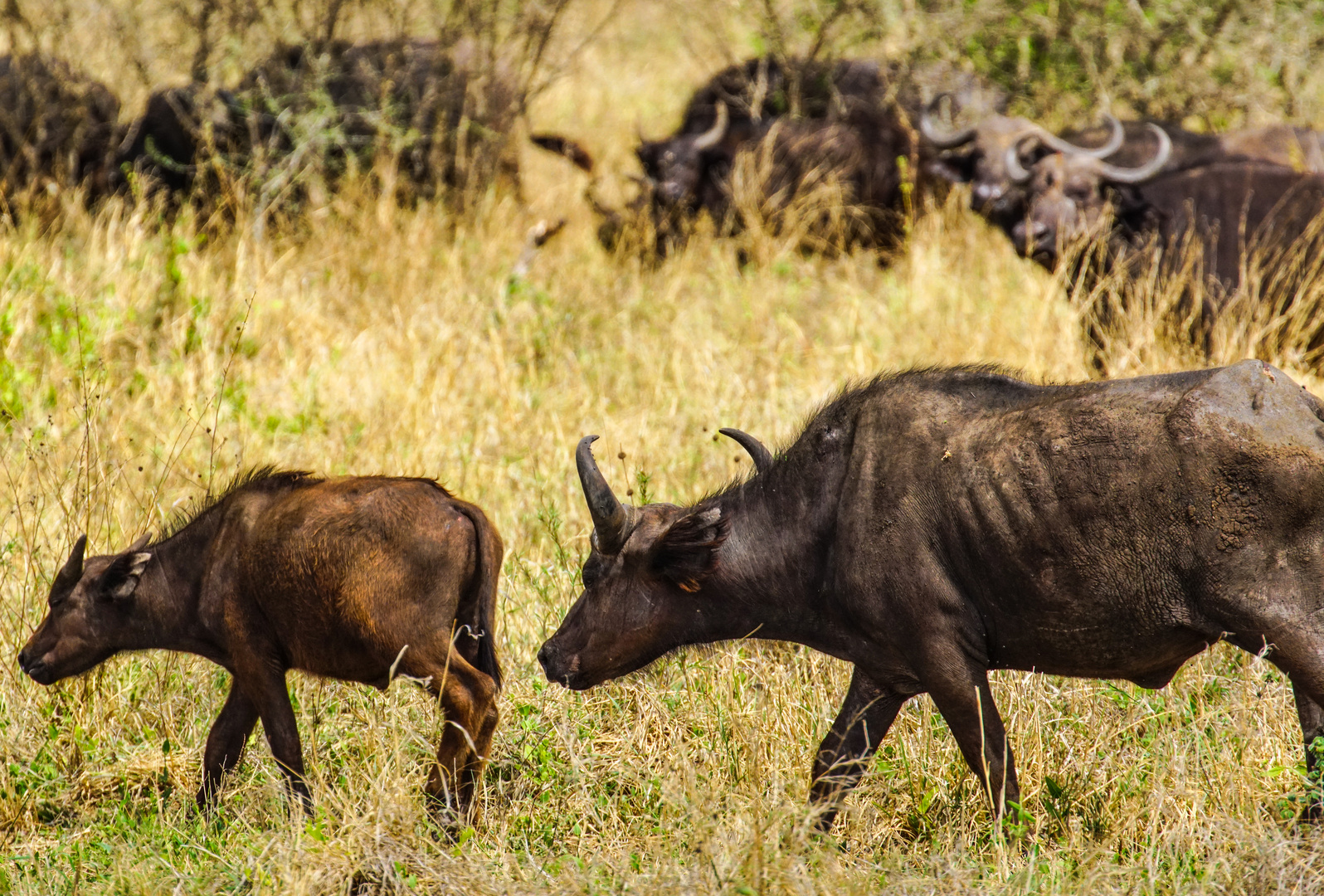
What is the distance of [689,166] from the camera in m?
13.8

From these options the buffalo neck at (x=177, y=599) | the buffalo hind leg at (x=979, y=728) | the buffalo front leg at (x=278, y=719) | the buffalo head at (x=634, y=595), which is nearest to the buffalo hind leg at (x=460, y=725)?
the buffalo head at (x=634, y=595)

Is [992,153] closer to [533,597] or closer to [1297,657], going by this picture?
[533,597]

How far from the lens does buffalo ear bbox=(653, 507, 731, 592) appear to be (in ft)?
14.5

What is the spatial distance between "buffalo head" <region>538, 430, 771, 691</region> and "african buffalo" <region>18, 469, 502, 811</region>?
33cm

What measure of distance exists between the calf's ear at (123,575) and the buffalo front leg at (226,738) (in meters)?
0.50

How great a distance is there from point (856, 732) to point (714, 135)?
10140 mm

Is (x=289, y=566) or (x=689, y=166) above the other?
(x=289, y=566)

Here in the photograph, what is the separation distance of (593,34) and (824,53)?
317cm

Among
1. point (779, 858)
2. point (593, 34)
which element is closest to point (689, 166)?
point (593, 34)

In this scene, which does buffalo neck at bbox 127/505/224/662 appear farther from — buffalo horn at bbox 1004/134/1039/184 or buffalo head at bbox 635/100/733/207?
buffalo head at bbox 635/100/733/207

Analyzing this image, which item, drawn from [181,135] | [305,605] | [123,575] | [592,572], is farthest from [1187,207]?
[181,135]

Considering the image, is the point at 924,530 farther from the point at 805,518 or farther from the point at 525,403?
the point at 525,403

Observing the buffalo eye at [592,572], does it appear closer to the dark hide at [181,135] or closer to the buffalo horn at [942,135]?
the buffalo horn at [942,135]

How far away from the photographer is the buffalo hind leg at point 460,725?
449 centimetres
